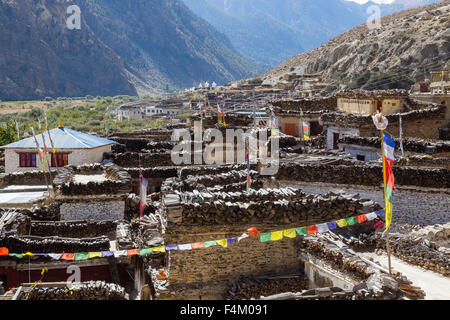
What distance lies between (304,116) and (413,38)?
56745mm

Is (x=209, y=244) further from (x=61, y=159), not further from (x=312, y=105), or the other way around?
(x=312, y=105)

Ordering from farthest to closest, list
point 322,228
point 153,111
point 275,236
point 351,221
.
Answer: point 153,111 → point 351,221 → point 322,228 → point 275,236

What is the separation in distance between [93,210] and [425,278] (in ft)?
A: 39.7

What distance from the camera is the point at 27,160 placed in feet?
92.5

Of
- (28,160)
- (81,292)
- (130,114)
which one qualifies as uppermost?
(130,114)

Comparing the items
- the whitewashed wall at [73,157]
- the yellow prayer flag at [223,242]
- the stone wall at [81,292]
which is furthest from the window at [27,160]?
the yellow prayer flag at [223,242]

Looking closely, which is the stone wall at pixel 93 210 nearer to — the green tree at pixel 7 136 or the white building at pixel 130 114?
the green tree at pixel 7 136

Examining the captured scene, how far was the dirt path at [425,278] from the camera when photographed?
959 cm

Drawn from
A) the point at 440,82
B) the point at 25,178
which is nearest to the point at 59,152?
the point at 25,178

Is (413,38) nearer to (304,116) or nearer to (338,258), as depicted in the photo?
(304,116)

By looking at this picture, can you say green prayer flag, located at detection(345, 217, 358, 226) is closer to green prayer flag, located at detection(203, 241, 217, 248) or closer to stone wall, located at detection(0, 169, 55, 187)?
green prayer flag, located at detection(203, 241, 217, 248)

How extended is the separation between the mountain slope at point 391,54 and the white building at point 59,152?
53.9m

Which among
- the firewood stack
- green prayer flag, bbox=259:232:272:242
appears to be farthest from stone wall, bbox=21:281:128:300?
green prayer flag, bbox=259:232:272:242

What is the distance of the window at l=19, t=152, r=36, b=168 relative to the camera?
92.2ft
